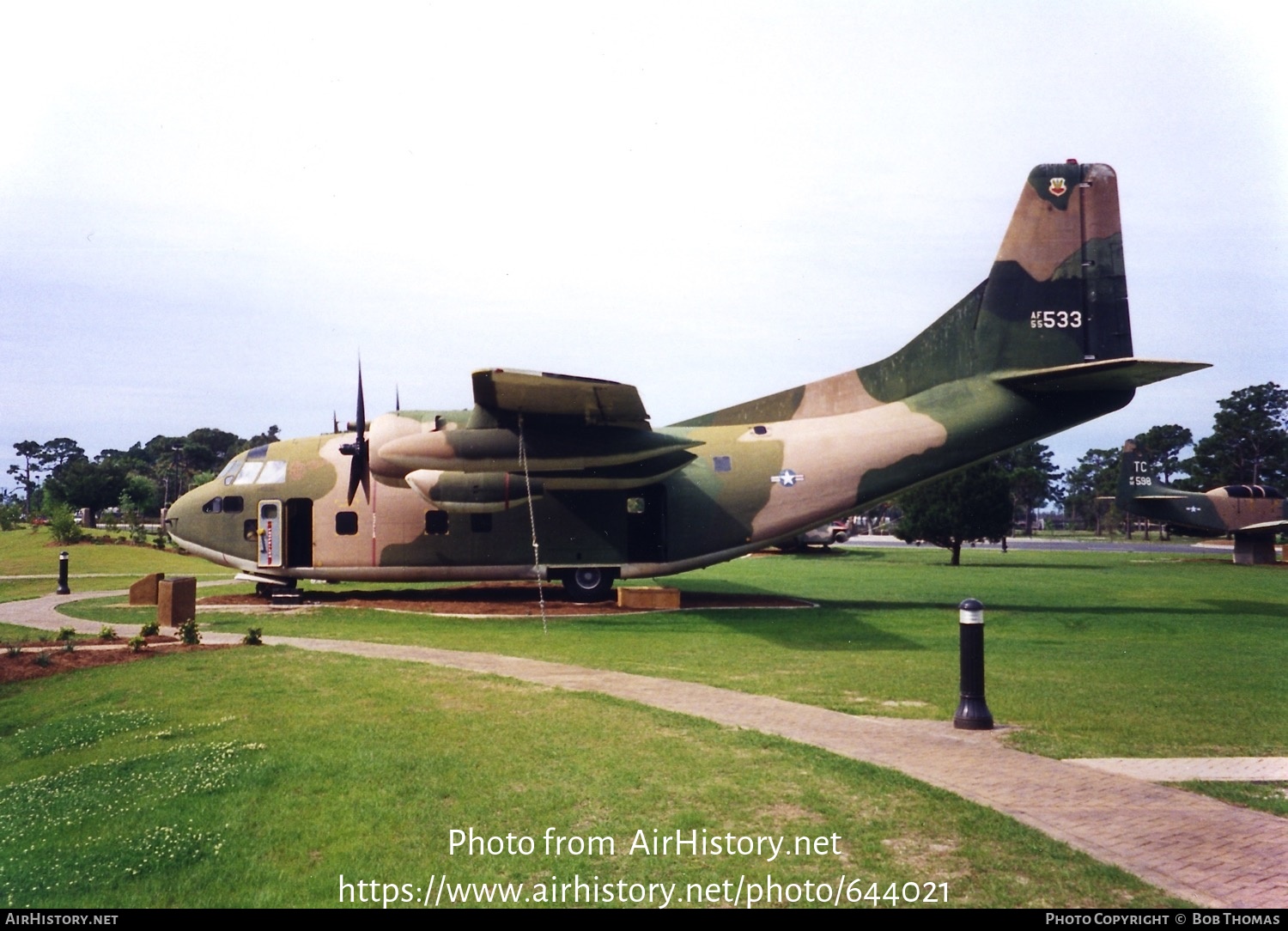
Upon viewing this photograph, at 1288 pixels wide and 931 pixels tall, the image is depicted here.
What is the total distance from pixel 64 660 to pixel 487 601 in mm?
11261

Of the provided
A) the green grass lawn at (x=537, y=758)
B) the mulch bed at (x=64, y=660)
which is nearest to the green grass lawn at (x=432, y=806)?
the green grass lawn at (x=537, y=758)

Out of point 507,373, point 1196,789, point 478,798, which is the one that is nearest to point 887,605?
point 507,373

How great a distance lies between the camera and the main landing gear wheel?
23.0 m

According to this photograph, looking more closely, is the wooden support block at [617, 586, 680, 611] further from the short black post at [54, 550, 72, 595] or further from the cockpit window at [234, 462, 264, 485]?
the short black post at [54, 550, 72, 595]

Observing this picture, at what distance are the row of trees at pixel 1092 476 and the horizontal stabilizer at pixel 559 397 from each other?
11024mm

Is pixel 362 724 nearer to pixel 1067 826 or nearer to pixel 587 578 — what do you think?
pixel 1067 826

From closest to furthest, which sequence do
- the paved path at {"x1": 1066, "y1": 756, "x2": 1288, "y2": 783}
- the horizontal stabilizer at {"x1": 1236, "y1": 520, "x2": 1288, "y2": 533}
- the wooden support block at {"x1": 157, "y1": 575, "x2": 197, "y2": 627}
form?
the paved path at {"x1": 1066, "y1": 756, "x2": 1288, "y2": 783}, the wooden support block at {"x1": 157, "y1": 575, "x2": 197, "y2": 627}, the horizontal stabilizer at {"x1": 1236, "y1": 520, "x2": 1288, "y2": 533}

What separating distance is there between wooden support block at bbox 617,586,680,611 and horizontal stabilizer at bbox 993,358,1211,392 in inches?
370

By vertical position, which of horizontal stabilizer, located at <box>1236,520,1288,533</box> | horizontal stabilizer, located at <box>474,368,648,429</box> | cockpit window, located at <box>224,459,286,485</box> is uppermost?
horizontal stabilizer, located at <box>474,368,648,429</box>

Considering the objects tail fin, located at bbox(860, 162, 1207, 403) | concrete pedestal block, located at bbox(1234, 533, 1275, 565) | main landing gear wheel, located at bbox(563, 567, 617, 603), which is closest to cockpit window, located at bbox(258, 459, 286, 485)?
main landing gear wheel, located at bbox(563, 567, 617, 603)

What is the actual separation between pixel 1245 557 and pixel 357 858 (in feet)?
163

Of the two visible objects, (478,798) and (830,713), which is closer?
(478,798)

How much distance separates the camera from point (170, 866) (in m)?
5.64

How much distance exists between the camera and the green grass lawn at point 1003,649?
987cm
